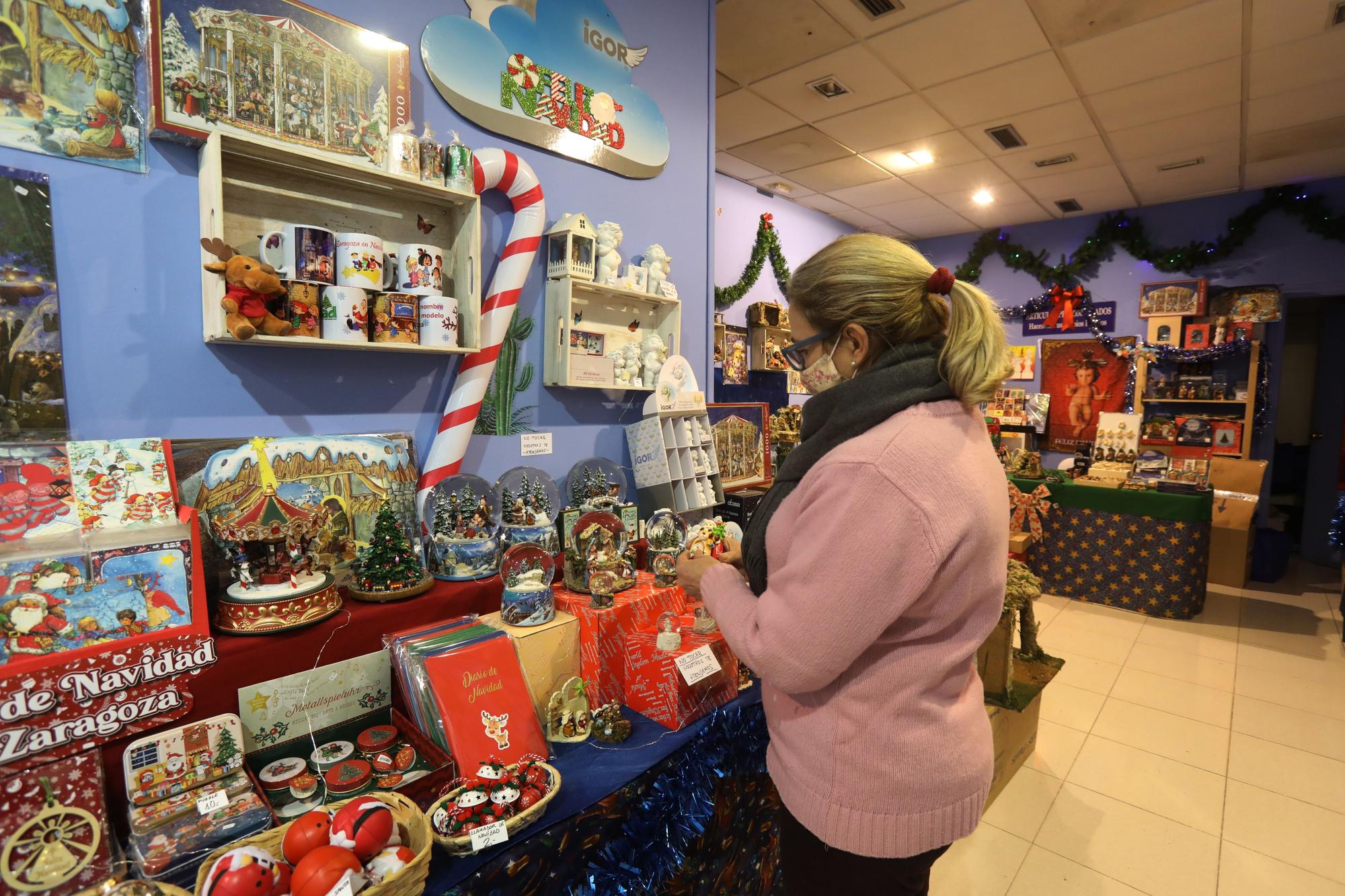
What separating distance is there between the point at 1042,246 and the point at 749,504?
571cm

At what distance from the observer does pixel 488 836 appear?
3.44ft

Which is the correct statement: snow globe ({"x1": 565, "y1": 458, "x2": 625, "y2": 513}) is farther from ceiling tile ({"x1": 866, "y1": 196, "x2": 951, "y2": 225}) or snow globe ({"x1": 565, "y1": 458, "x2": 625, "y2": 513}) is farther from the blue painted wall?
ceiling tile ({"x1": 866, "y1": 196, "x2": 951, "y2": 225})

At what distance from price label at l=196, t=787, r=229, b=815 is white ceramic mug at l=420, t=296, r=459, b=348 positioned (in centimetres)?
104

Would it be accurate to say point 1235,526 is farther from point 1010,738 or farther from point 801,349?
point 801,349

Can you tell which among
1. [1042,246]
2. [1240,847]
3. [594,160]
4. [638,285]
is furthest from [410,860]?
[1042,246]

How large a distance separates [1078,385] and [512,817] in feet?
23.1

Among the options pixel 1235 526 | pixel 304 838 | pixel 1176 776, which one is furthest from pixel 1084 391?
pixel 304 838

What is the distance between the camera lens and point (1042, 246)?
21.7 feet

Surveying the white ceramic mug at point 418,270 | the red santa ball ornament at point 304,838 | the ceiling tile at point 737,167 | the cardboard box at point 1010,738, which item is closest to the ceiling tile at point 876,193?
the ceiling tile at point 737,167

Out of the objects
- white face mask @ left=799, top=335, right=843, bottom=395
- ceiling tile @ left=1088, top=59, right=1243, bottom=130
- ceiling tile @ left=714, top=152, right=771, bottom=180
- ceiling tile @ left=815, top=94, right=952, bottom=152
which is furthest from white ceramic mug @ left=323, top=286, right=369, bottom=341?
ceiling tile @ left=1088, top=59, right=1243, bottom=130

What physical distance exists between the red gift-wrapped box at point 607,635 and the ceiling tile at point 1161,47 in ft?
11.5

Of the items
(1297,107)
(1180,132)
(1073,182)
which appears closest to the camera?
(1297,107)

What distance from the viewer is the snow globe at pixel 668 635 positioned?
4.93ft

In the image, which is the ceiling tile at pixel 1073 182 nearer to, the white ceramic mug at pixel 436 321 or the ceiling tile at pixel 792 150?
the ceiling tile at pixel 792 150
